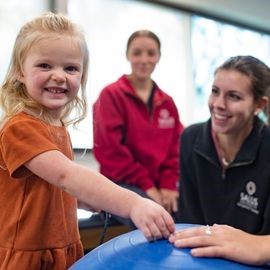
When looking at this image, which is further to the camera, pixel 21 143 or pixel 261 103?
pixel 261 103

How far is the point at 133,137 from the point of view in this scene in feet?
6.84

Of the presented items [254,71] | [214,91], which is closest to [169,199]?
[214,91]

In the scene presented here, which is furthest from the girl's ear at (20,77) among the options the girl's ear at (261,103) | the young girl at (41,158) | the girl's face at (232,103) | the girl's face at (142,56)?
the girl's face at (142,56)

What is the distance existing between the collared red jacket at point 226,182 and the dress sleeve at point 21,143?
34.5 inches

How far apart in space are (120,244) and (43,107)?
317 millimetres

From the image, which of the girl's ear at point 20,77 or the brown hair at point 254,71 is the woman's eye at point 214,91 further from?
the girl's ear at point 20,77

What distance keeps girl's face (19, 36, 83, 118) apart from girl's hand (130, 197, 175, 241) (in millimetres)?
277

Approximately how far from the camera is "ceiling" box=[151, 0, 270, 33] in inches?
131

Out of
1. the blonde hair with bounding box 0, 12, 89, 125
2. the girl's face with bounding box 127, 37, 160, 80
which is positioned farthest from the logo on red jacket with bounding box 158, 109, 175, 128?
the blonde hair with bounding box 0, 12, 89, 125

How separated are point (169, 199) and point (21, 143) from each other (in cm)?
127

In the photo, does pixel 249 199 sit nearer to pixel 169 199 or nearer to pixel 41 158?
pixel 169 199

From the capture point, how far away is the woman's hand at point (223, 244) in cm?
83

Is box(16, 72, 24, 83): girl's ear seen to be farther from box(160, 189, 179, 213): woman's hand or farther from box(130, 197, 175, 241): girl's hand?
box(160, 189, 179, 213): woman's hand

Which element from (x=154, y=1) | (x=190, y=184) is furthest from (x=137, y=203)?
(x=154, y=1)
